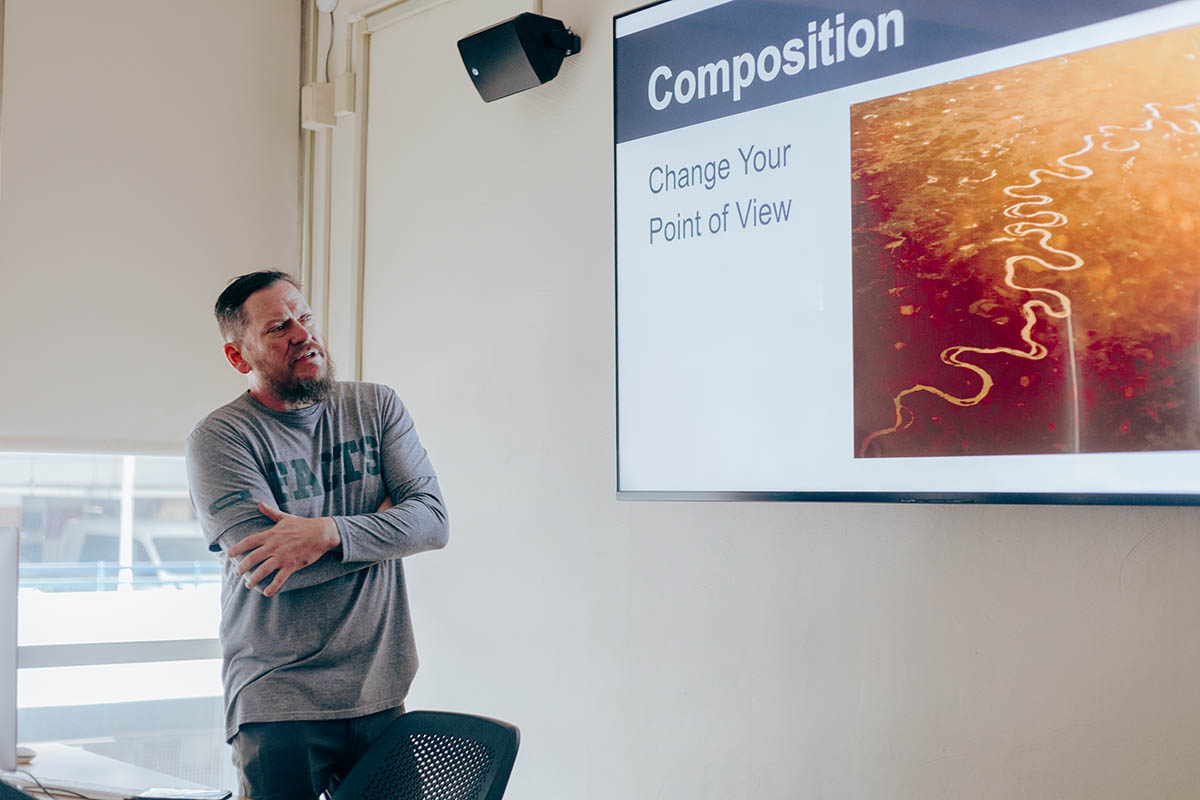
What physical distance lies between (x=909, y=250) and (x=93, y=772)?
1978mm

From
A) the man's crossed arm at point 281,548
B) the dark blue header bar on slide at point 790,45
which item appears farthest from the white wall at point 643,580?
the man's crossed arm at point 281,548

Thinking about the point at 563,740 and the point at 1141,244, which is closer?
the point at 1141,244

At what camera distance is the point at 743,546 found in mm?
2643

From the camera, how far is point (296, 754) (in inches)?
91.7

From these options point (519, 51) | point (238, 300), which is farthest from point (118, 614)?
point (519, 51)

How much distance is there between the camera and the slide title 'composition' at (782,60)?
2.32 meters

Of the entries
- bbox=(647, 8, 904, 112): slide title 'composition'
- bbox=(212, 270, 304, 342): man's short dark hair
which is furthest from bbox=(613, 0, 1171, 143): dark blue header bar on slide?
bbox=(212, 270, 304, 342): man's short dark hair

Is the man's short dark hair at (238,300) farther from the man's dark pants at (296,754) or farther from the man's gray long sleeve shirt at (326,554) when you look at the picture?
the man's dark pants at (296,754)

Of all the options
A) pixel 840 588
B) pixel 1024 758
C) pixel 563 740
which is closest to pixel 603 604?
pixel 563 740

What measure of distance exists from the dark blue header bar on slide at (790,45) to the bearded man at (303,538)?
3.25ft

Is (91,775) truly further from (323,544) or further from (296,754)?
(323,544)

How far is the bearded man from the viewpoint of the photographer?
7.66 feet

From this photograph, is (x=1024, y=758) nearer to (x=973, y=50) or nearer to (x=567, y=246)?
(x=973, y=50)

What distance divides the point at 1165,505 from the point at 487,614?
196 cm
